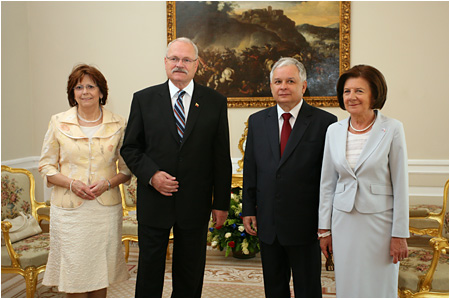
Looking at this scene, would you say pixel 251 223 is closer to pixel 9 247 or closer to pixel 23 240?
pixel 9 247

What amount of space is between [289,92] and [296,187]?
0.53 meters

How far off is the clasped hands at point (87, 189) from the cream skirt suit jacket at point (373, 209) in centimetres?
144

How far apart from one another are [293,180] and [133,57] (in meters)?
3.72

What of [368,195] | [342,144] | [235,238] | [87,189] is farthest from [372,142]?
A: [235,238]

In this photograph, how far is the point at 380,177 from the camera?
2037 millimetres

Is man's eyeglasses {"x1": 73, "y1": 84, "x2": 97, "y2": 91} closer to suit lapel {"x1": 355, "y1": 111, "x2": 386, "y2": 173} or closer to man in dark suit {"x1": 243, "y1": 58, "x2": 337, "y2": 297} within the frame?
man in dark suit {"x1": 243, "y1": 58, "x2": 337, "y2": 297}

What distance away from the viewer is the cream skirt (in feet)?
8.45

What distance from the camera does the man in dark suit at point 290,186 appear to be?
88.7 inches

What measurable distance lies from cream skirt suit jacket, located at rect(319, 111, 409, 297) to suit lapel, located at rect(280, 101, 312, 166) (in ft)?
0.81

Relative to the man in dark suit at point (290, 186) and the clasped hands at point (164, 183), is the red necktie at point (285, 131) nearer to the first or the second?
the man in dark suit at point (290, 186)

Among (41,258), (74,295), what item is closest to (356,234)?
(74,295)

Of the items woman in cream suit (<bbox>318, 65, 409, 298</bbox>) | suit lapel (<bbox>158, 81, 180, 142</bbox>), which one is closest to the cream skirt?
suit lapel (<bbox>158, 81, 180, 142</bbox>)

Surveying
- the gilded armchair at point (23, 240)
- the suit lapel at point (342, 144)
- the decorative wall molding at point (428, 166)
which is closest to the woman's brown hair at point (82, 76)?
the gilded armchair at point (23, 240)

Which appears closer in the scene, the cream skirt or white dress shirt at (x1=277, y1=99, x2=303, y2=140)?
white dress shirt at (x1=277, y1=99, x2=303, y2=140)
